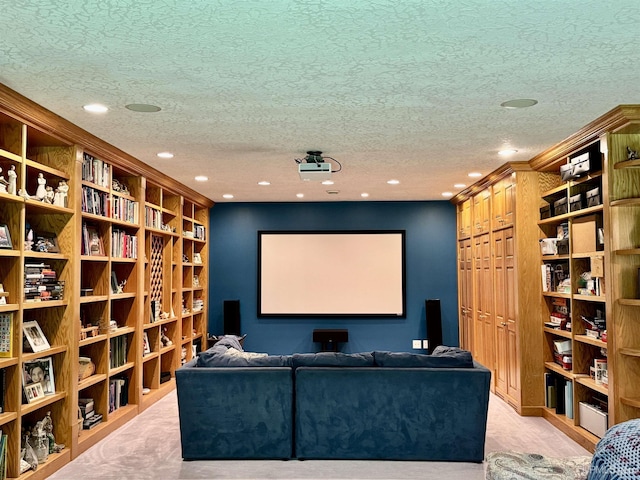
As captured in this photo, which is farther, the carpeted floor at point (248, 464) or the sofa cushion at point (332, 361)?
the sofa cushion at point (332, 361)

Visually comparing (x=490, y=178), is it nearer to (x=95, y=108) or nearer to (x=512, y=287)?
(x=512, y=287)

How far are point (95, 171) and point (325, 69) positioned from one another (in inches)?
107

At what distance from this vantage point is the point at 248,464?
13.8 ft

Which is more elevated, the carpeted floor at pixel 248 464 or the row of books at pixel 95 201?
the row of books at pixel 95 201

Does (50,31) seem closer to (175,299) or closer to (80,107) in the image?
(80,107)

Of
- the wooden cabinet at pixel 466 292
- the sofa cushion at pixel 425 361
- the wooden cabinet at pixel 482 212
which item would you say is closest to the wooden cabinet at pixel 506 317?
the wooden cabinet at pixel 482 212

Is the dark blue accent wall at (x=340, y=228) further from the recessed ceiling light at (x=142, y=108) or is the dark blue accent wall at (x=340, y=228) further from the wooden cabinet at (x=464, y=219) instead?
the recessed ceiling light at (x=142, y=108)

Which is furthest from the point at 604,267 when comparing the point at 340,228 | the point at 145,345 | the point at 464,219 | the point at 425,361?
the point at 340,228

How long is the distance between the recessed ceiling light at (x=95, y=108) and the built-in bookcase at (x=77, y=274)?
29 cm

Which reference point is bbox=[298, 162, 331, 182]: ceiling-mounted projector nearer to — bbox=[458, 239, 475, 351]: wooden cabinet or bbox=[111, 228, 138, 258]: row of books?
bbox=[111, 228, 138, 258]: row of books

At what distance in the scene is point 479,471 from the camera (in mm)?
→ 4035

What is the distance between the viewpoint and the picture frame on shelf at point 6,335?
143 inches

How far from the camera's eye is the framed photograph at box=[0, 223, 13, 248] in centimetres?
359

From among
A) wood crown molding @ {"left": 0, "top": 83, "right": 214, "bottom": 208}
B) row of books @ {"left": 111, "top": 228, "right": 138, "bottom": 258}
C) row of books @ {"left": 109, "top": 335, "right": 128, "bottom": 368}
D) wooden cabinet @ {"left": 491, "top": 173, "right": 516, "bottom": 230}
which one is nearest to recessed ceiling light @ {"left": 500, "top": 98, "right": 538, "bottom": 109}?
wooden cabinet @ {"left": 491, "top": 173, "right": 516, "bottom": 230}
